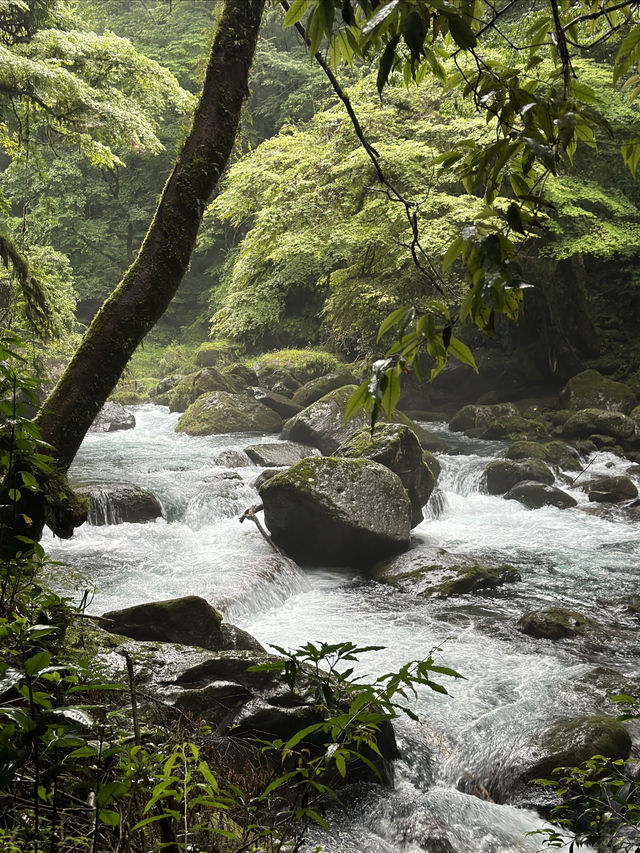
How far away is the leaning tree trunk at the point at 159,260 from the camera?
3.25m

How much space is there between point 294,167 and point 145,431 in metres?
7.75

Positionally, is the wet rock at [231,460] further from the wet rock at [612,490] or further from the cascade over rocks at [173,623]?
the cascade over rocks at [173,623]

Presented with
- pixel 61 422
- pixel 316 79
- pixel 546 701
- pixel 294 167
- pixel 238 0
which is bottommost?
pixel 546 701

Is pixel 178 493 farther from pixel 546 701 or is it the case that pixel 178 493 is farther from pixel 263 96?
pixel 263 96

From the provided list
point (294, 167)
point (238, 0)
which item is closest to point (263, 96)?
point (294, 167)

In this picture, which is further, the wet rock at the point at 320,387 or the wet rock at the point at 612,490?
the wet rock at the point at 320,387

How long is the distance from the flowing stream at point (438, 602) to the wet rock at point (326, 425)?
6.54 ft

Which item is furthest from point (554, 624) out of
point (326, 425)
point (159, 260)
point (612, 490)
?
point (326, 425)

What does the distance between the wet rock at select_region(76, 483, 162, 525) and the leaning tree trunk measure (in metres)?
6.24

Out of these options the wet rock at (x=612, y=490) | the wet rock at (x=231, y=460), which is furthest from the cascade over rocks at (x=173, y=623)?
the wet rock at (x=612, y=490)

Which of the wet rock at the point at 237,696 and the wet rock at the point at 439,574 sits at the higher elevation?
the wet rock at the point at 237,696

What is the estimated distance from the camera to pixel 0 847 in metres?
1.15

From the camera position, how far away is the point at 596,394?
14688mm

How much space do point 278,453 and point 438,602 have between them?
6326 mm
